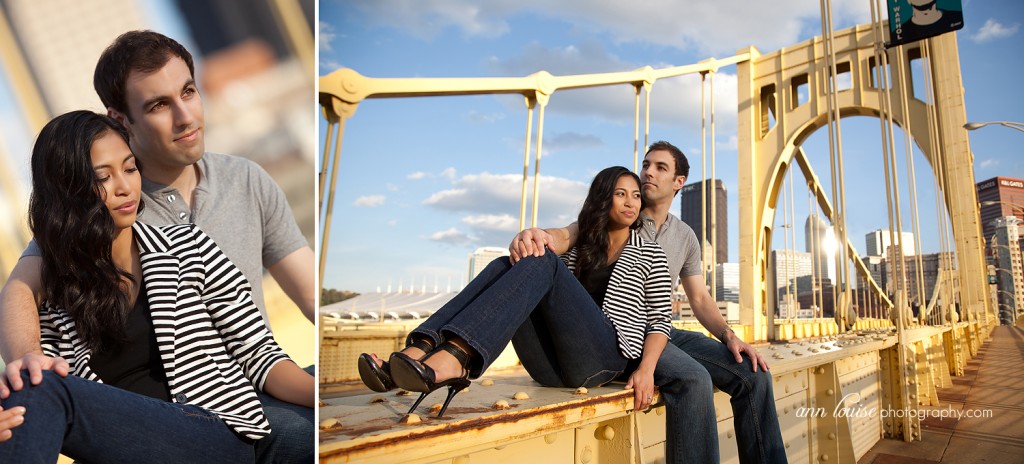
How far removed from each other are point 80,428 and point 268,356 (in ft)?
0.94

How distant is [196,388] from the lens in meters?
0.87

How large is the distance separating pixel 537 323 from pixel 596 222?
0.28 m

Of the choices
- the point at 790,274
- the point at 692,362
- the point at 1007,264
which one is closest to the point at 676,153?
the point at 692,362

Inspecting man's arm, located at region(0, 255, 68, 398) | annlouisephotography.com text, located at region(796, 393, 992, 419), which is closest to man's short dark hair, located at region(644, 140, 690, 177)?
annlouisephotography.com text, located at region(796, 393, 992, 419)

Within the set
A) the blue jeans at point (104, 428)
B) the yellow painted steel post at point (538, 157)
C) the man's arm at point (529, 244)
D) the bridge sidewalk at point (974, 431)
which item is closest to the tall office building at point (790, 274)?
the bridge sidewalk at point (974, 431)

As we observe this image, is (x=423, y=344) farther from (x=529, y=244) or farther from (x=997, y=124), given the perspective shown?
(x=997, y=124)

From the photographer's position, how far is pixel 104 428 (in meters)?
0.71

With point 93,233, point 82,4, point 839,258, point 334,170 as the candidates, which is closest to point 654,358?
point 334,170

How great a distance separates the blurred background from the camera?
98 cm

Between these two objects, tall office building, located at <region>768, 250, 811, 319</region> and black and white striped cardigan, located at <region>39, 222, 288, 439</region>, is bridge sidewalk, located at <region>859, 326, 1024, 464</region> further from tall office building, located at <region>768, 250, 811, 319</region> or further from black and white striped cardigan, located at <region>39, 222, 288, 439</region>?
tall office building, located at <region>768, 250, 811, 319</region>

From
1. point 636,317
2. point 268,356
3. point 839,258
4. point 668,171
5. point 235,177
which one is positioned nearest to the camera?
point 268,356

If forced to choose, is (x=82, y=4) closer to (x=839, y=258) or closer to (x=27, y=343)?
(x=27, y=343)

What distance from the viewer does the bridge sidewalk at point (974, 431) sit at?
213 cm

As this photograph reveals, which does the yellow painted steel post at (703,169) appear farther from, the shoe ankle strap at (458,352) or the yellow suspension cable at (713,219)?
the shoe ankle strap at (458,352)
